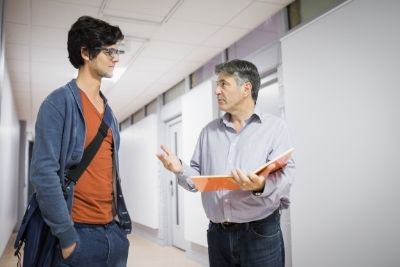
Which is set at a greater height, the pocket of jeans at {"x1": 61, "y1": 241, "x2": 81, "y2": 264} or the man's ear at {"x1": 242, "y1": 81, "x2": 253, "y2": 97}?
the man's ear at {"x1": 242, "y1": 81, "x2": 253, "y2": 97}

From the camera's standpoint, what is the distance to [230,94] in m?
1.88

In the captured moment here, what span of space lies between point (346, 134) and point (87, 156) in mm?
2007

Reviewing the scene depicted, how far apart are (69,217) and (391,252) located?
2.05m

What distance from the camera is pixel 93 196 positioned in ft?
4.52

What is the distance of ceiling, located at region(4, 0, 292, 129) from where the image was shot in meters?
3.46

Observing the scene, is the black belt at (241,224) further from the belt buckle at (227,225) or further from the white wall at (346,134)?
the white wall at (346,134)

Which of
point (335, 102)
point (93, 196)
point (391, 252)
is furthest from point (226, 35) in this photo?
point (93, 196)

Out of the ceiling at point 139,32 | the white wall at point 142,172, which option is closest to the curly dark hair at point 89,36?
the ceiling at point 139,32

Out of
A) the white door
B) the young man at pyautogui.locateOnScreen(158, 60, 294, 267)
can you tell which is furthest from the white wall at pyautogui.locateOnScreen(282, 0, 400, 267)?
the white door

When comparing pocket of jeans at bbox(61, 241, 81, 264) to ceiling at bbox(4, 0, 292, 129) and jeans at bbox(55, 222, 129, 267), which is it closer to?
jeans at bbox(55, 222, 129, 267)

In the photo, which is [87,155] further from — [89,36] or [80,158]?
[89,36]

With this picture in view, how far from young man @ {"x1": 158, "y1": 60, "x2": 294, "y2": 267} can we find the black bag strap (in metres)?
0.40

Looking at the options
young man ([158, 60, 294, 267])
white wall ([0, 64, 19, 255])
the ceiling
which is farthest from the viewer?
white wall ([0, 64, 19, 255])

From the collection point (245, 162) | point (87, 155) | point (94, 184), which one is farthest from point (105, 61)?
point (245, 162)
